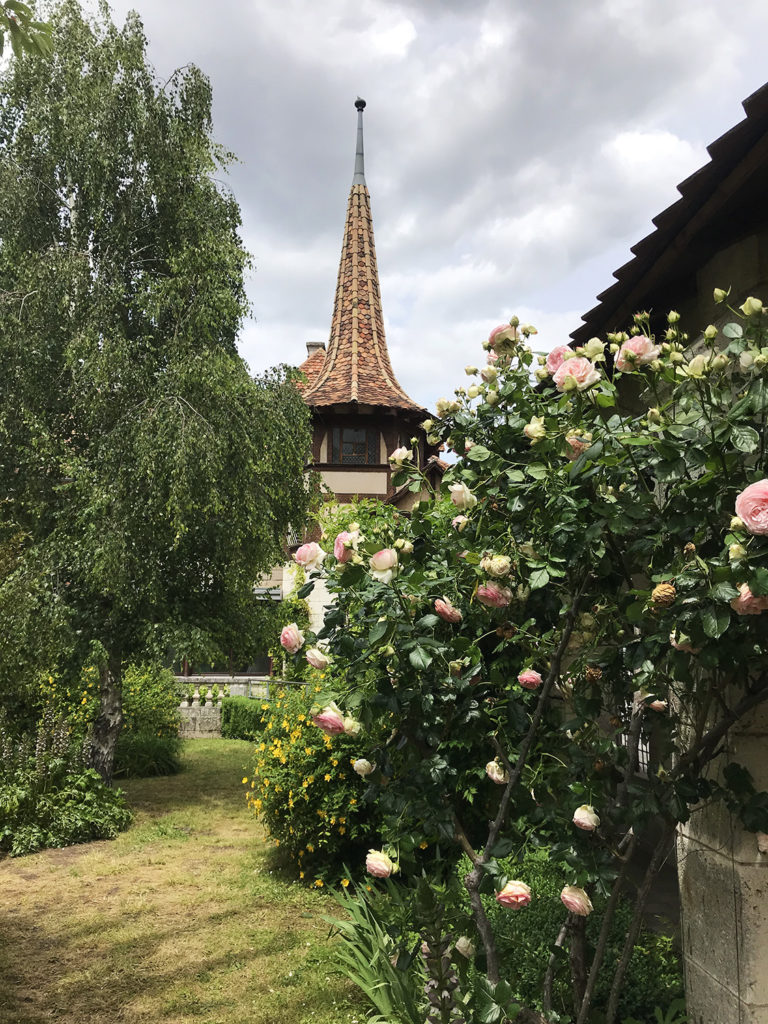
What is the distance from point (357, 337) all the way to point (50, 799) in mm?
12581

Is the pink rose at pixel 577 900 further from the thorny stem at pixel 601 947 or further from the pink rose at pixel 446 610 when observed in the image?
the pink rose at pixel 446 610

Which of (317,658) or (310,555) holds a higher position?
(310,555)

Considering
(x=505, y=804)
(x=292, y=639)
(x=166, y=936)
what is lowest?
(x=166, y=936)

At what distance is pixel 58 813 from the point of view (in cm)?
812

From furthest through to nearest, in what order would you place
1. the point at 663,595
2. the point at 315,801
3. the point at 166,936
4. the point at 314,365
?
1. the point at 314,365
2. the point at 315,801
3. the point at 166,936
4. the point at 663,595

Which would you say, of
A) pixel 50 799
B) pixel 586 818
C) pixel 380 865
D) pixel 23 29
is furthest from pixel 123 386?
pixel 586 818

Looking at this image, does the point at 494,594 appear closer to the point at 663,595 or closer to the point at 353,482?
the point at 663,595

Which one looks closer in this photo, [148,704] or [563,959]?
[563,959]

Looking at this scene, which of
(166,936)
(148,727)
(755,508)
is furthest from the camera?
(148,727)

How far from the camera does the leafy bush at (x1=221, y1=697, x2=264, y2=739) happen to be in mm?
15383

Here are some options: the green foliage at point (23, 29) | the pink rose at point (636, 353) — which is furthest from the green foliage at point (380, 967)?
the green foliage at point (23, 29)

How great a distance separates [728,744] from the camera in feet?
9.11

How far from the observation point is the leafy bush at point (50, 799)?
7789 mm

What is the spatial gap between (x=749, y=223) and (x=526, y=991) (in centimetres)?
354
